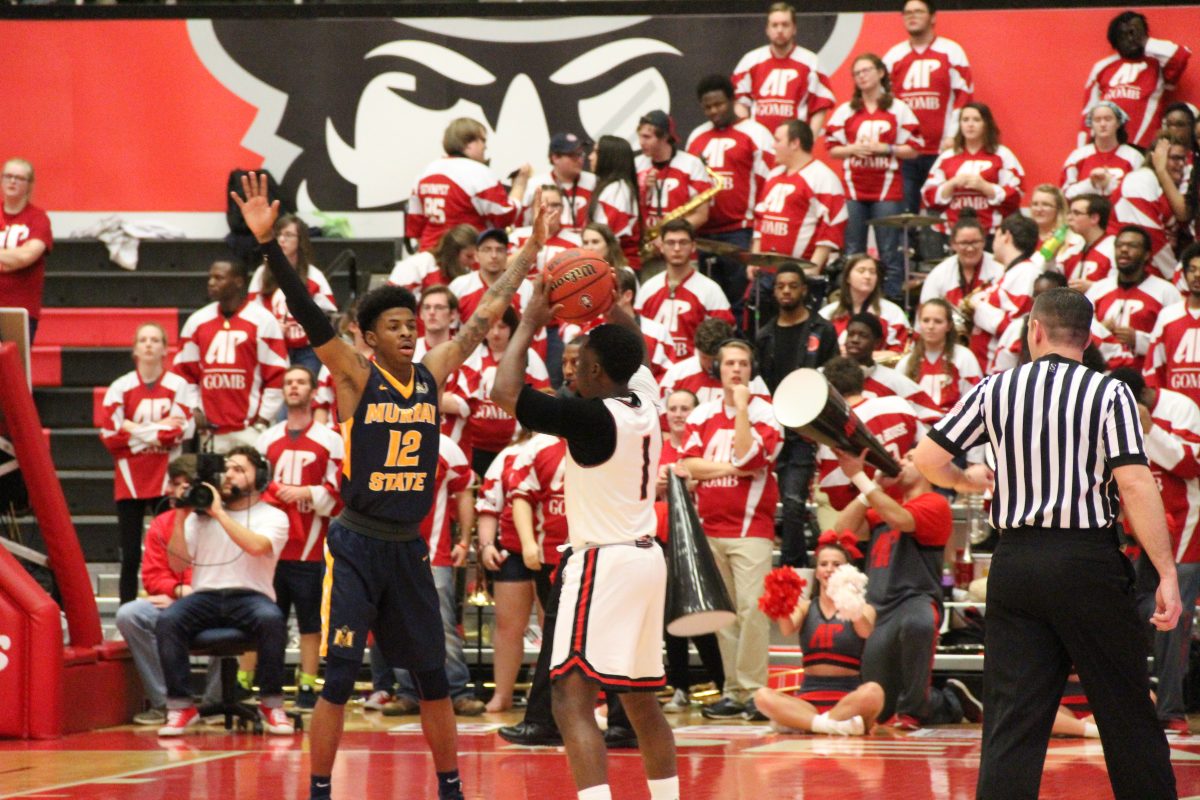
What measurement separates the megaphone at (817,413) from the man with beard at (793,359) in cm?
350

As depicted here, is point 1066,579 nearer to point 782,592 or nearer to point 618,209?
point 782,592

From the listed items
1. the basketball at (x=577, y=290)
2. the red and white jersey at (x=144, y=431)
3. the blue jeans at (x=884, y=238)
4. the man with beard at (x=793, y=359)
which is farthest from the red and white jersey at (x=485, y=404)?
the basketball at (x=577, y=290)

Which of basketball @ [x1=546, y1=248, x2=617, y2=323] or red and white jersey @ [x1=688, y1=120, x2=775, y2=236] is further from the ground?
red and white jersey @ [x1=688, y1=120, x2=775, y2=236]

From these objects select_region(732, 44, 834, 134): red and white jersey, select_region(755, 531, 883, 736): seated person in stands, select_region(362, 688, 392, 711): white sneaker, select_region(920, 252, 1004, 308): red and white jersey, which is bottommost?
select_region(362, 688, 392, 711): white sneaker

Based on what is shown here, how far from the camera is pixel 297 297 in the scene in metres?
6.65

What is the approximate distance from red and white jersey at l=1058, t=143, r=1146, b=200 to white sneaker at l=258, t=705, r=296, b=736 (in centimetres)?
815

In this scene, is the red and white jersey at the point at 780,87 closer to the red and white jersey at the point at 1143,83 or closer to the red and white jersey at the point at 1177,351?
the red and white jersey at the point at 1143,83

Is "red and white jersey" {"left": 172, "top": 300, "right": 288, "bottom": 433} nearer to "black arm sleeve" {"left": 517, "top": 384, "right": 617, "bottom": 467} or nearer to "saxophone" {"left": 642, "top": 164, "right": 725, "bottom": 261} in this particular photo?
"saxophone" {"left": 642, "top": 164, "right": 725, "bottom": 261}

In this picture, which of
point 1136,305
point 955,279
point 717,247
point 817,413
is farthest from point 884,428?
point 717,247

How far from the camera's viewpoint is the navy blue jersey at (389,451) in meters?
6.93

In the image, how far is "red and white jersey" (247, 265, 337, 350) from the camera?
43.7ft

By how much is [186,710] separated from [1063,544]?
636cm

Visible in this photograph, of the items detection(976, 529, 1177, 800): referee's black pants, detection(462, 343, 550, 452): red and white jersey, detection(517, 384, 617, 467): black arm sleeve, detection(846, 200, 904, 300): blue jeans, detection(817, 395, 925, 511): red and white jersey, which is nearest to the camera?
detection(976, 529, 1177, 800): referee's black pants

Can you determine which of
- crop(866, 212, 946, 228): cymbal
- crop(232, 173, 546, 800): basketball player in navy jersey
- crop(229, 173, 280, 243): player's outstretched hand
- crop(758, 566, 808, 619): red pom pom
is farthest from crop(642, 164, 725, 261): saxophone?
crop(229, 173, 280, 243): player's outstretched hand
